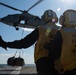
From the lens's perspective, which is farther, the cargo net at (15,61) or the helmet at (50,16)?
the cargo net at (15,61)

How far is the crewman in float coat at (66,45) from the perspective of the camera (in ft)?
12.7

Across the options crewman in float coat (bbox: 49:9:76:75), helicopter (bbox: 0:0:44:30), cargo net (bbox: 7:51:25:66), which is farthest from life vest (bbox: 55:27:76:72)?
helicopter (bbox: 0:0:44:30)

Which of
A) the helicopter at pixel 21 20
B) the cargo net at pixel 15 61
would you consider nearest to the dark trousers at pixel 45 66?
the cargo net at pixel 15 61

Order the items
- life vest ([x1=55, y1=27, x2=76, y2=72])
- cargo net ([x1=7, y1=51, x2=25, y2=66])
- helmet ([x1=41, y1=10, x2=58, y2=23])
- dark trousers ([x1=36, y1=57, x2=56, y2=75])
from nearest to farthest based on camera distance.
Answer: life vest ([x1=55, y1=27, x2=76, y2=72]) < dark trousers ([x1=36, y1=57, x2=56, y2=75]) < helmet ([x1=41, y1=10, x2=58, y2=23]) < cargo net ([x1=7, y1=51, x2=25, y2=66])

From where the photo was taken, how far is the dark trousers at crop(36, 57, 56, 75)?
399 centimetres

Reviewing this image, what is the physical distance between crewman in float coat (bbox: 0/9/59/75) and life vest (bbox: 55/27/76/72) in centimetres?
21

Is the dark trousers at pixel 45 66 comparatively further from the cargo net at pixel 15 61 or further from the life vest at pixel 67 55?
the cargo net at pixel 15 61

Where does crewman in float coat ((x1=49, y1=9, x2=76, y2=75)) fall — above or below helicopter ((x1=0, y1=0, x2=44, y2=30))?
above

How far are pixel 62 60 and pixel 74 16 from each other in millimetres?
875

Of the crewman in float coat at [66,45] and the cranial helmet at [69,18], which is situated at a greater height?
the cranial helmet at [69,18]

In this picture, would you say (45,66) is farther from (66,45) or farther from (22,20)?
(22,20)

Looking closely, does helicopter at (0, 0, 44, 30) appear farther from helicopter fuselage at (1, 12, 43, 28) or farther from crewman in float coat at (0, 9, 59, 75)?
crewman in float coat at (0, 9, 59, 75)

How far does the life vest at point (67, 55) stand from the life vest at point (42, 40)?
0.28 m

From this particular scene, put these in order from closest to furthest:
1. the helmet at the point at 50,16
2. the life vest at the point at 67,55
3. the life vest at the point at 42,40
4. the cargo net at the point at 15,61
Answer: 1. the life vest at the point at 67,55
2. the life vest at the point at 42,40
3. the helmet at the point at 50,16
4. the cargo net at the point at 15,61
